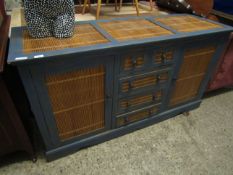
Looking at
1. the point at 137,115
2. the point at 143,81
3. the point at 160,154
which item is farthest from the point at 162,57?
the point at 160,154

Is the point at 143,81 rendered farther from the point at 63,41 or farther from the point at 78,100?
the point at 63,41

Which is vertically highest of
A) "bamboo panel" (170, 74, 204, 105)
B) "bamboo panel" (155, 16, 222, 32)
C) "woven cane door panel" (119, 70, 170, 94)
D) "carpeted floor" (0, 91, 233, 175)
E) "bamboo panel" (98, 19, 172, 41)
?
"bamboo panel" (98, 19, 172, 41)

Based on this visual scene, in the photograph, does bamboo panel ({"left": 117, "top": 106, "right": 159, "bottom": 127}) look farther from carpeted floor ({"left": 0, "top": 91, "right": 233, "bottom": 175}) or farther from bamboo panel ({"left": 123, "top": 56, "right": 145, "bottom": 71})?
bamboo panel ({"left": 123, "top": 56, "right": 145, "bottom": 71})

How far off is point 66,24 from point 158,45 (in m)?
0.55

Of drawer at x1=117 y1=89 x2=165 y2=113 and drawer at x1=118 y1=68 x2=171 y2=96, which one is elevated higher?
drawer at x1=118 y1=68 x2=171 y2=96

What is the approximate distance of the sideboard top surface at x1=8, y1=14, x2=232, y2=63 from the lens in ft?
2.96

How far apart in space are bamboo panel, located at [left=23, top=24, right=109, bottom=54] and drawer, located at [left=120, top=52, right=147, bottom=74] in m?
0.16

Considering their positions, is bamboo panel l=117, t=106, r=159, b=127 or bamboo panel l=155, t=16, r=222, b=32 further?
bamboo panel l=117, t=106, r=159, b=127

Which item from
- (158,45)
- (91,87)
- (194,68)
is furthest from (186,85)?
(91,87)

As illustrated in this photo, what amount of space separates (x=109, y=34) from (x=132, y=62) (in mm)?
215

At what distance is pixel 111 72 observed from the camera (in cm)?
111

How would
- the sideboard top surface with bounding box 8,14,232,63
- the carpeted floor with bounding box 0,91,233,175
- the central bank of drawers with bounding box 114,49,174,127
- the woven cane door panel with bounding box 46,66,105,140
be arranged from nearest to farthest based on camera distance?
the sideboard top surface with bounding box 8,14,232,63, the woven cane door panel with bounding box 46,66,105,140, the central bank of drawers with bounding box 114,49,174,127, the carpeted floor with bounding box 0,91,233,175

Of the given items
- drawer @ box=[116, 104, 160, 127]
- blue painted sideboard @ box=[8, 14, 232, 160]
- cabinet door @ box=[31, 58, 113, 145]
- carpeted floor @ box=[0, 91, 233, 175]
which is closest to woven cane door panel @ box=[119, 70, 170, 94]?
blue painted sideboard @ box=[8, 14, 232, 160]

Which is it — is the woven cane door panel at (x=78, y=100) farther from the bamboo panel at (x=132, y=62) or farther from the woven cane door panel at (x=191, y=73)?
the woven cane door panel at (x=191, y=73)
